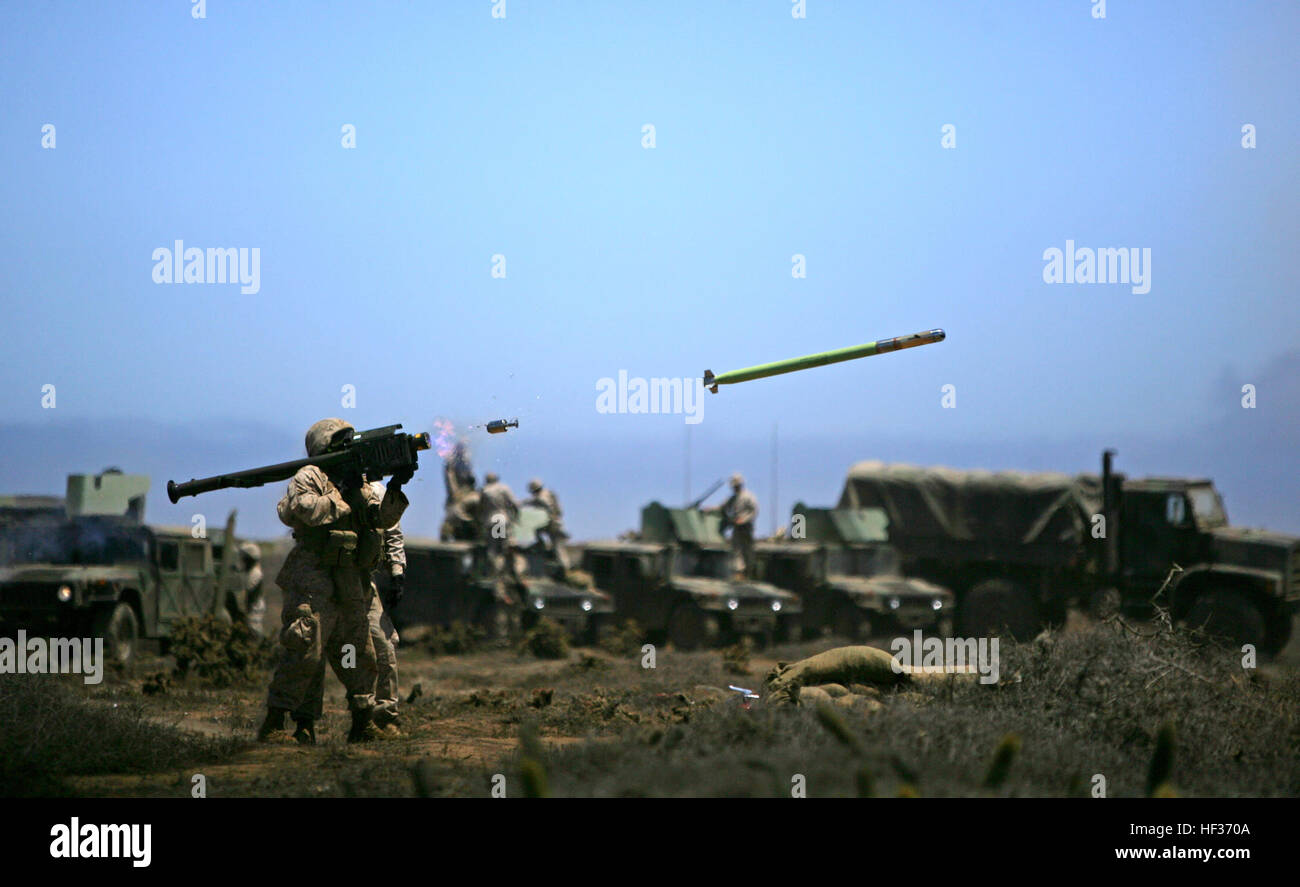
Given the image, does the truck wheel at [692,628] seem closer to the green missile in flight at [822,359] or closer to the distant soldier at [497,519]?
the distant soldier at [497,519]

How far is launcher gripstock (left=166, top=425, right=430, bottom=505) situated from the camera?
952 centimetres

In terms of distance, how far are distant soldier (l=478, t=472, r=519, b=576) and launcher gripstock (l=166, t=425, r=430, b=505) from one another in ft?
35.5

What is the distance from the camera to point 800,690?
9383mm

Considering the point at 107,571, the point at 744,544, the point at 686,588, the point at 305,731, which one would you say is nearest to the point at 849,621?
the point at 744,544

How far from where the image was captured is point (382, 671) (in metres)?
9.95

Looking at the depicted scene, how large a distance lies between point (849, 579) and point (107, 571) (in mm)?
11543

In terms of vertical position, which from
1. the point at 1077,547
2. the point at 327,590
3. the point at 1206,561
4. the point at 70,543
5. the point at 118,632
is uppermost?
the point at 70,543

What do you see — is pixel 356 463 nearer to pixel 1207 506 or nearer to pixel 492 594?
pixel 492 594

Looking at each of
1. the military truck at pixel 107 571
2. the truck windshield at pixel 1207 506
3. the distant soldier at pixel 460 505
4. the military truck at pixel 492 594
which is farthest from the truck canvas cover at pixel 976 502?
the military truck at pixel 107 571

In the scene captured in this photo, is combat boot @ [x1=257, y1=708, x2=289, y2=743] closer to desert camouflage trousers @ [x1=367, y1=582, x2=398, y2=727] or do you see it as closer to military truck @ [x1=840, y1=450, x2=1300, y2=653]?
desert camouflage trousers @ [x1=367, y1=582, x2=398, y2=727]

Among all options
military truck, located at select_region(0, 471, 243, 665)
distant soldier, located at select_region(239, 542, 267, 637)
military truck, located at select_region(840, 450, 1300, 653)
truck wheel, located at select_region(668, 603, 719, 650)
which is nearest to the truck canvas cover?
military truck, located at select_region(840, 450, 1300, 653)
